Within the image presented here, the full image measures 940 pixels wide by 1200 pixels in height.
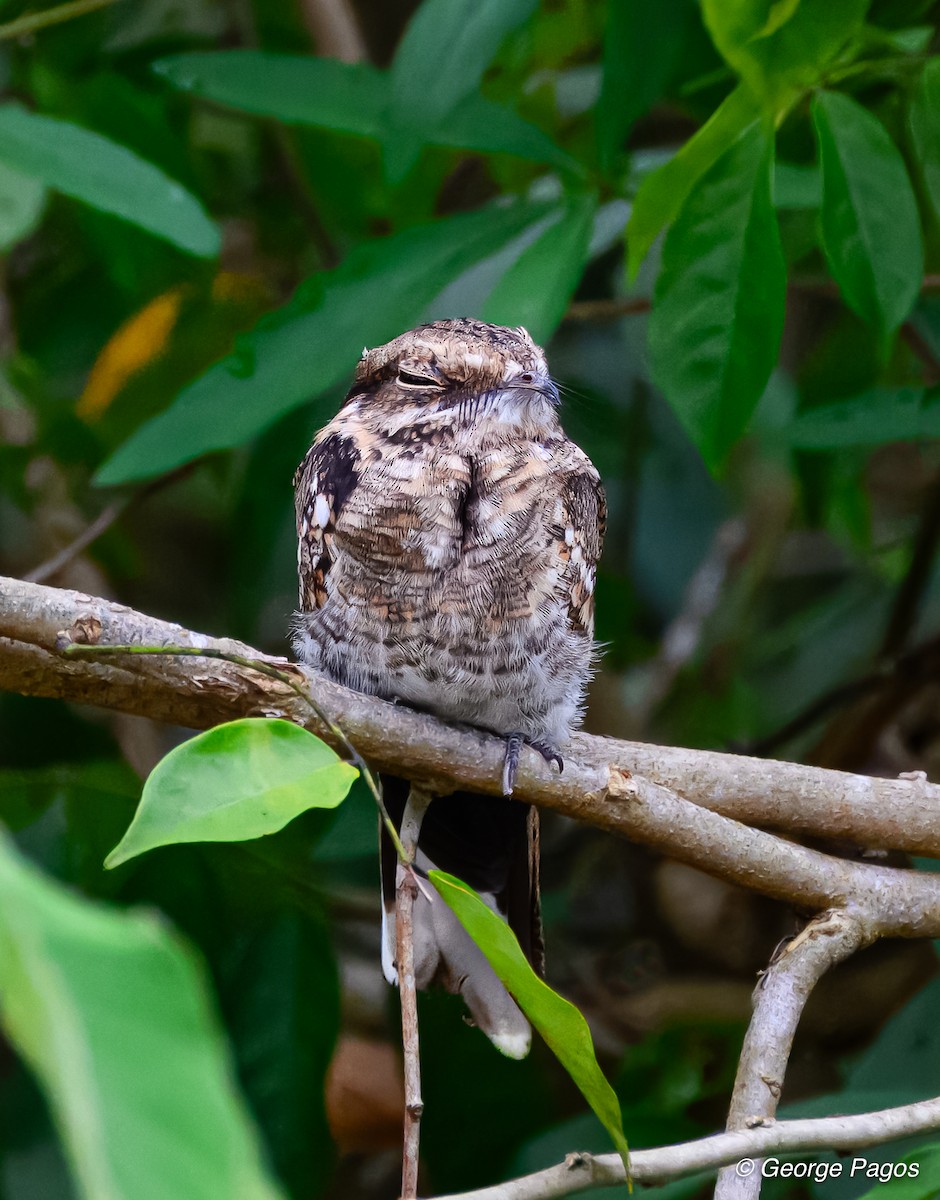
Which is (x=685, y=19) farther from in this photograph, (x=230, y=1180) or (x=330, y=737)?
(x=230, y=1180)

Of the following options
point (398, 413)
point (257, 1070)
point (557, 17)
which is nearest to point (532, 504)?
point (398, 413)

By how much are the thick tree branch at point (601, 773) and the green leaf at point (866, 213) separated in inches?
24.6

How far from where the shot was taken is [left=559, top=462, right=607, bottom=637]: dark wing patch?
1.82 meters

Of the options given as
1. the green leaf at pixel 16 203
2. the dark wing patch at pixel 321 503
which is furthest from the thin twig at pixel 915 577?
the green leaf at pixel 16 203

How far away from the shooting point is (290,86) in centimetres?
195

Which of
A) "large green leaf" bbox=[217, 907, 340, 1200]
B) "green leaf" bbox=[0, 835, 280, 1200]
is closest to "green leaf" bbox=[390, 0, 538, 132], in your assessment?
"large green leaf" bbox=[217, 907, 340, 1200]

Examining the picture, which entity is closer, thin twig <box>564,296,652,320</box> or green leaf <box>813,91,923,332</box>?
green leaf <box>813,91,923,332</box>

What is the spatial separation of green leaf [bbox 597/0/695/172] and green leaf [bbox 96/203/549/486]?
0.55 feet

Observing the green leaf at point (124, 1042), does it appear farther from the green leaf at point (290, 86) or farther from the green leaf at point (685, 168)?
the green leaf at point (290, 86)

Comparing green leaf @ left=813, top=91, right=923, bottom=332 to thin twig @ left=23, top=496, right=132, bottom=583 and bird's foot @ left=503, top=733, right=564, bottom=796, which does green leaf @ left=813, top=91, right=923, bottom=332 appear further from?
thin twig @ left=23, top=496, right=132, bottom=583

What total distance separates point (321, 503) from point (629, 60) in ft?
2.72

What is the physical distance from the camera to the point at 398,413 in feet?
6.14

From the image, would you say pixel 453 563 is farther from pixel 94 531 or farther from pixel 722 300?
pixel 94 531

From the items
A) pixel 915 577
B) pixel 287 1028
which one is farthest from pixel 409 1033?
pixel 915 577
